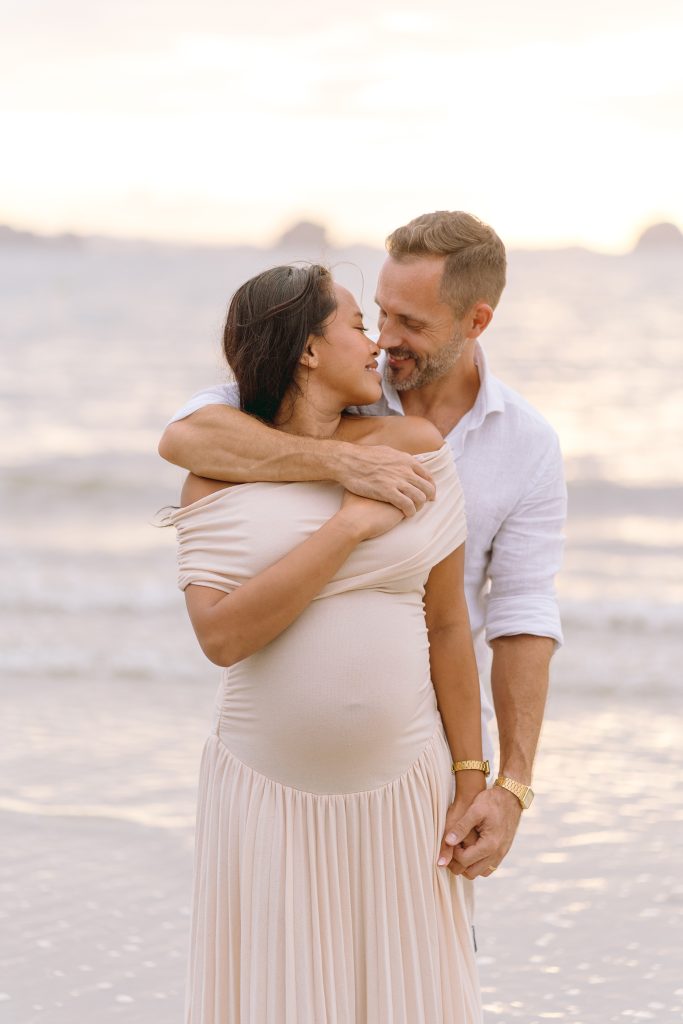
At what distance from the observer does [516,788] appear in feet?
8.21

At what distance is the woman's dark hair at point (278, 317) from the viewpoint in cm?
221

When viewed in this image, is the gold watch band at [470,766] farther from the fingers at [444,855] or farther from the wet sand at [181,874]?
the wet sand at [181,874]

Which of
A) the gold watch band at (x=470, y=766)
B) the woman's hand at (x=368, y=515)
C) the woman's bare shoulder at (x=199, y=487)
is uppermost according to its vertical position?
the woman's bare shoulder at (x=199, y=487)

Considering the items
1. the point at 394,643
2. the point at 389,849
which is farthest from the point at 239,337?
the point at 389,849

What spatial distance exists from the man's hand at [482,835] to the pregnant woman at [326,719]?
0.03 metres

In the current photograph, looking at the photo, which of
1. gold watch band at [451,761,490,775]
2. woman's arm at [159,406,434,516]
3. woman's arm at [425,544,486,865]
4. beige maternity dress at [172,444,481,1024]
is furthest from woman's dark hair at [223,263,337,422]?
gold watch band at [451,761,490,775]

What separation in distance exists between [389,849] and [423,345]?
104cm

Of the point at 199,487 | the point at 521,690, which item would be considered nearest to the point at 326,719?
the point at 199,487

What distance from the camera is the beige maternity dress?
2.20 metres

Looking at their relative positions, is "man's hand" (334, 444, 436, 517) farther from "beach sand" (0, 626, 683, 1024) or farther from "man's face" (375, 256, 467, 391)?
"beach sand" (0, 626, 683, 1024)

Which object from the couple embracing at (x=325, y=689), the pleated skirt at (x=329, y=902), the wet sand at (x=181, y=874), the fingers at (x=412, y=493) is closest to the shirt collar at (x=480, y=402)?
the couple embracing at (x=325, y=689)

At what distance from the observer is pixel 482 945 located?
412 centimetres

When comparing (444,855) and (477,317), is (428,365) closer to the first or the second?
(477,317)

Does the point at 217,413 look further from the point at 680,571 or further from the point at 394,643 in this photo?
the point at 680,571
